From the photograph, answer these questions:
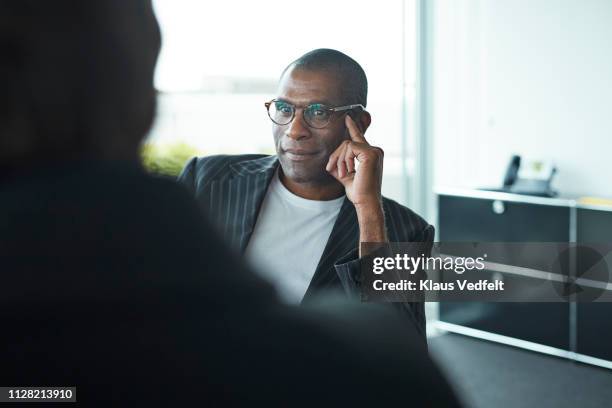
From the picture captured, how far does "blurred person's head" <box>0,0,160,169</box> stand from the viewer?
1.28 feet

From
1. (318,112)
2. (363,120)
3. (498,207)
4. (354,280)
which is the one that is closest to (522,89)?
(498,207)

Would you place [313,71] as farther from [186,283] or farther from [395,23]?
[395,23]

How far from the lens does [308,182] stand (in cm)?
211

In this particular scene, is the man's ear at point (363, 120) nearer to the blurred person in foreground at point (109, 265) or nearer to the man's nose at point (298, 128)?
the man's nose at point (298, 128)

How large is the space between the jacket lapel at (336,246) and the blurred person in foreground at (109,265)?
4.70 feet

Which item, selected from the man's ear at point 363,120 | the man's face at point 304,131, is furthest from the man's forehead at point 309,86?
the man's ear at point 363,120

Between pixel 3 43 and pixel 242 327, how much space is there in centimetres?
19

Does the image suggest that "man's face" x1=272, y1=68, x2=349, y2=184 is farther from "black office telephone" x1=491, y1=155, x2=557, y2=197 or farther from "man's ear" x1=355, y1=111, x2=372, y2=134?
"black office telephone" x1=491, y1=155, x2=557, y2=197

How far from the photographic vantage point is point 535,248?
405 centimetres

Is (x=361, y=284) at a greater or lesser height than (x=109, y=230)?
lesser

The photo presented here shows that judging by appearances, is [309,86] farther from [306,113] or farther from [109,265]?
[109,265]

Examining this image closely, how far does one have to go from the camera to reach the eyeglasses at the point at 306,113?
2104 mm

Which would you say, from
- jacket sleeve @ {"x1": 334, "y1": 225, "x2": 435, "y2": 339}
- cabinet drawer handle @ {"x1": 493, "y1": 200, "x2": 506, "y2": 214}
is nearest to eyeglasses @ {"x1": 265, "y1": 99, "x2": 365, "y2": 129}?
jacket sleeve @ {"x1": 334, "y1": 225, "x2": 435, "y2": 339}

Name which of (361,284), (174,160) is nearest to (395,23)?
(174,160)
